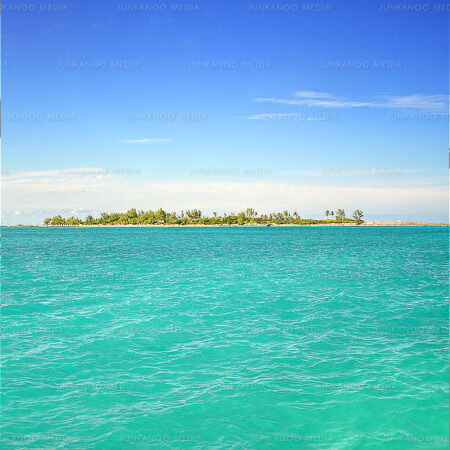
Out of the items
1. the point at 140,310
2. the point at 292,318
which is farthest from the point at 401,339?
the point at 140,310

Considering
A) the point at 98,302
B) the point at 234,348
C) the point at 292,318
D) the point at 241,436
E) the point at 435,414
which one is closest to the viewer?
the point at 241,436

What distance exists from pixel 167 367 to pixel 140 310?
1013cm

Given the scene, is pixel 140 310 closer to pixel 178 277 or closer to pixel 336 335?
pixel 336 335

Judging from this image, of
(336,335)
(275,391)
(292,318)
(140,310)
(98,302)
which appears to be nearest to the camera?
(275,391)

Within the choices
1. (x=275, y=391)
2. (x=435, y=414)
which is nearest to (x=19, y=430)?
(x=275, y=391)

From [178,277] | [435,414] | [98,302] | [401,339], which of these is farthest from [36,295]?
[435,414]

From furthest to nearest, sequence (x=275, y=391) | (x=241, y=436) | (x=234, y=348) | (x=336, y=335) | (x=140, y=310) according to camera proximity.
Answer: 1. (x=140, y=310)
2. (x=336, y=335)
3. (x=234, y=348)
4. (x=275, y=391)
5. (x=241, y=436)

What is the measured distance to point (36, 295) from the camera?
29.2m

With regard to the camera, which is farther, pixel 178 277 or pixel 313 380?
pixel 178 277

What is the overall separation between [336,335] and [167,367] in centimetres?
862

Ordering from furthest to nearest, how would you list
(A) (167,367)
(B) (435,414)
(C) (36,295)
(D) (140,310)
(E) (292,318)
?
(C) (36,295)
(D) (140,310)
(E) (292,318)
(A) (167,367)
(B) (435,414)

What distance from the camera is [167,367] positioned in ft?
47.5

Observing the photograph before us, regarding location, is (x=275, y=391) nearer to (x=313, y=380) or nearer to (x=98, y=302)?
(x=313, y=380)

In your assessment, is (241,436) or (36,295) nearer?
(241,436)
